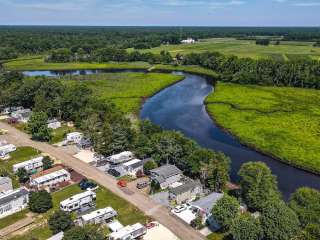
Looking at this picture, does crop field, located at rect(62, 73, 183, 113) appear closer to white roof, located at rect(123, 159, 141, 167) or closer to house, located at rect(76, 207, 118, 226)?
white roof, located at rect(123, 159, 141, 167)

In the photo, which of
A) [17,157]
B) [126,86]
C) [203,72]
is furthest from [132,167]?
[203,72]

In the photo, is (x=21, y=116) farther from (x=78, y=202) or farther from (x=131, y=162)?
(x=78, y=202)

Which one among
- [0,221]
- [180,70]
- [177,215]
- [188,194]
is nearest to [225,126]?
[188,194]

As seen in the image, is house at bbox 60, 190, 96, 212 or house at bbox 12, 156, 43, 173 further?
house at bbox 12, 156, 43, 173

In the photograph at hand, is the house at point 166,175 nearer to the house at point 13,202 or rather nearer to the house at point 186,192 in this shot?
the house at point 186,192

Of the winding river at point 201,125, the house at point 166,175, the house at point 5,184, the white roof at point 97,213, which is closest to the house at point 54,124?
the winding river at point 201,125

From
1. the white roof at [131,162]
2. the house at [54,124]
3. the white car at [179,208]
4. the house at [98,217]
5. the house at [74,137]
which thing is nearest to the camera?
the house at [98,217]

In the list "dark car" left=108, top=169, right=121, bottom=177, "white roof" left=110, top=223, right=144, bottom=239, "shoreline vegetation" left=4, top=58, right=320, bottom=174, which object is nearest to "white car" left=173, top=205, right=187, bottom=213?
"white roof" left=110, top=223, right=144, bottom=239
